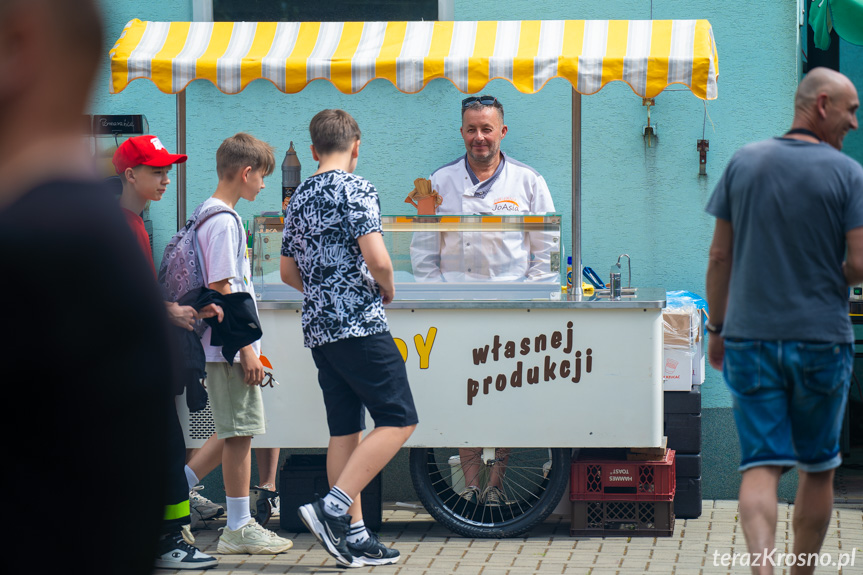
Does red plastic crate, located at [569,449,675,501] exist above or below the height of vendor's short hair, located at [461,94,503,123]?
below

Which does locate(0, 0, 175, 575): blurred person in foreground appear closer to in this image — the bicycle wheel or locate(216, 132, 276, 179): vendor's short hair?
locate(216, 132, 276, 179): vendor's short hair

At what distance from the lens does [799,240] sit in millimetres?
3646

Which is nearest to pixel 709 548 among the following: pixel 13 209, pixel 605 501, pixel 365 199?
pixel 605 501

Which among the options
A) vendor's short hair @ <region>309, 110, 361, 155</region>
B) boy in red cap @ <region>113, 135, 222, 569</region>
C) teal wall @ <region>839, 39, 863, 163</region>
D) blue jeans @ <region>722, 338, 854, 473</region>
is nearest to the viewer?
blue jeans @ <region>722, 338, 854, 473</region>

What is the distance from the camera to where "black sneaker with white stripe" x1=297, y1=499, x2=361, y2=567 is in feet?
15.7

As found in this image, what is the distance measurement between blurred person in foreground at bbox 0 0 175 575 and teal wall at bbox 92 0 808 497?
18.0ft

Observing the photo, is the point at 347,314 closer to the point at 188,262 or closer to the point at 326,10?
the point at 188,262

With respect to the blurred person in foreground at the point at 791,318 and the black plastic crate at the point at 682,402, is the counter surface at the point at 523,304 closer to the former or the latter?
the black plastic crate at the point at 682,402

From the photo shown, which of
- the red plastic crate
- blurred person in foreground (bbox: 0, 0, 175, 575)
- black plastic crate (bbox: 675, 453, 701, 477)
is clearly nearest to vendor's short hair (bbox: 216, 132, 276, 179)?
the red plastic crate

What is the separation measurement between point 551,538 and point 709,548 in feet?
2.61

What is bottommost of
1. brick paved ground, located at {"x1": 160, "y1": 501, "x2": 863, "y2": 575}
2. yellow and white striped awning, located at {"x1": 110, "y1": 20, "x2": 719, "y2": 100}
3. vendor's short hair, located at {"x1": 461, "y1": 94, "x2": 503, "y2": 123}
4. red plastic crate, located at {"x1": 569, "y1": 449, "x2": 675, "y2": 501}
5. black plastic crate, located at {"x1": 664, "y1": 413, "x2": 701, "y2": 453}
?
brick paved ground, located at {"x1": 160, "y1": 501, "x2": 863, "y2": 575}

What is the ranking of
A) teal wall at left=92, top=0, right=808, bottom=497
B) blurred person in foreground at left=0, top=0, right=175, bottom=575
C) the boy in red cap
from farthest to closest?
teal wall at left=92, top=0, right=808, bottom=497 < the boy in red cap < blurred person in foreground at left=0, top=0, right=175, bottom=575

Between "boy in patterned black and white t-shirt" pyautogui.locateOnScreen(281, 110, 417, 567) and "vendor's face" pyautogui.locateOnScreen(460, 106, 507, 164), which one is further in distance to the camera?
"vendor's face" pyautogui.locateOnScreen(460, 106, 507, 164)

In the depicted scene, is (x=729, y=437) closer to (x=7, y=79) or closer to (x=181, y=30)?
(x=181, y=30)
